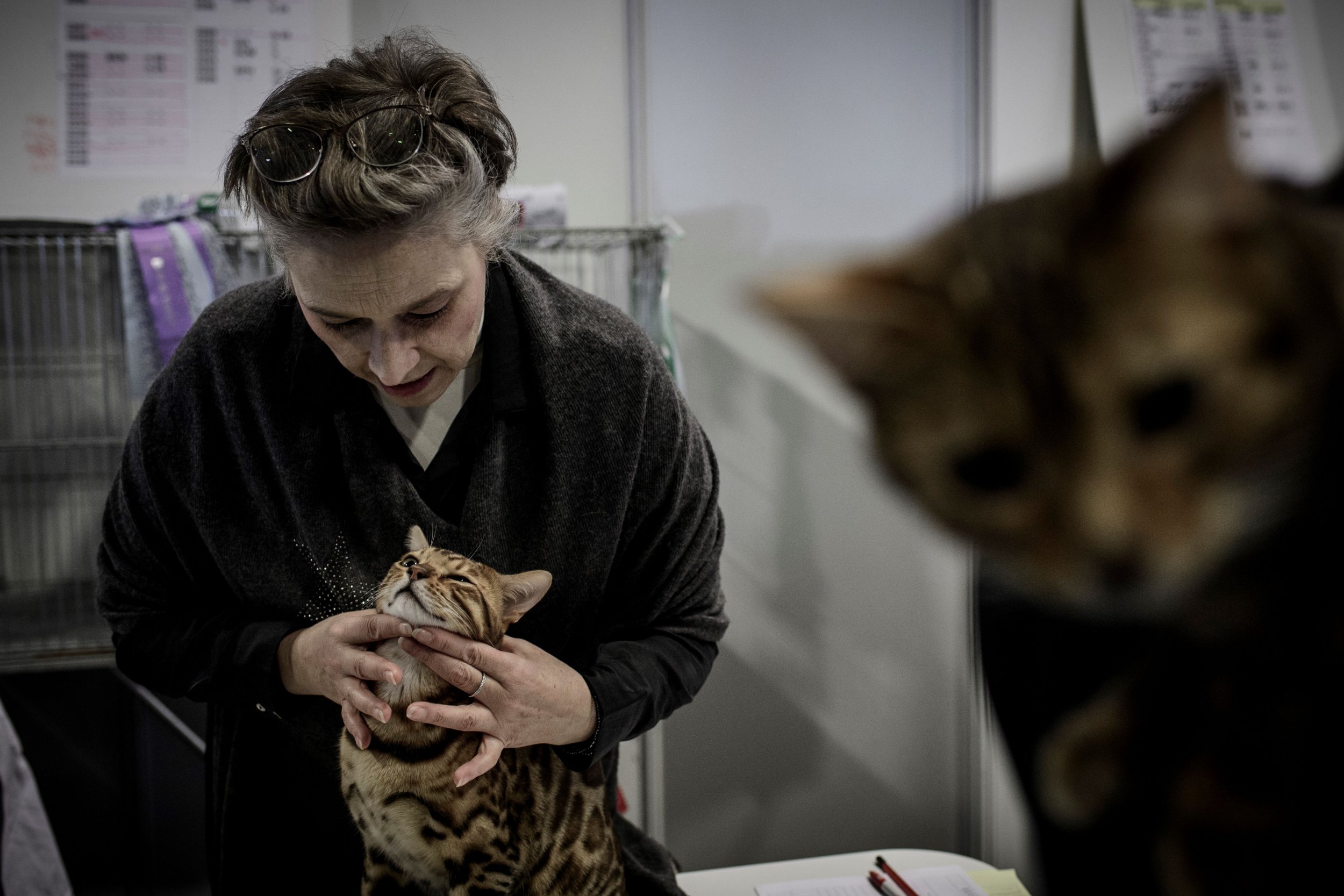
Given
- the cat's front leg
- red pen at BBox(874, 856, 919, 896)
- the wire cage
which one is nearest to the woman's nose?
the cat's front leg

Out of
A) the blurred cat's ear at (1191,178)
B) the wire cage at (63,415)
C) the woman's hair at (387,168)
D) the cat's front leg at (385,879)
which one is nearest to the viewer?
the blurred cat's ear at (1191,178)

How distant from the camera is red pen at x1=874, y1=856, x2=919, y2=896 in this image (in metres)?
1.01

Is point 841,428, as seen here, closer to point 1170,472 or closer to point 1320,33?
point 1320,33

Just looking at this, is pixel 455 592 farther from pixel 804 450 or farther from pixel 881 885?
pixel 804 450

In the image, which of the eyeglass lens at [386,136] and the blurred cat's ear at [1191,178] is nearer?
the blurred cat's ear at [1191,178]

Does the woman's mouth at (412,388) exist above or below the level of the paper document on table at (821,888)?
above

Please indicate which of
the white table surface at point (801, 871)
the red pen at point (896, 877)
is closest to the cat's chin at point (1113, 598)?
the red pen at point (896, 877)

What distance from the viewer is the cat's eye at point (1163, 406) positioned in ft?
0.67

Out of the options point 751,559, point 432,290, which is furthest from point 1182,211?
point 751,559

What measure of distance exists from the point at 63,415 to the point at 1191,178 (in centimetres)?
217

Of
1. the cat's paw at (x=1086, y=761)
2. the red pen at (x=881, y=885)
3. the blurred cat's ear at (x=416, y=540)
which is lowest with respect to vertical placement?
the red pen at (x=881, y=885)

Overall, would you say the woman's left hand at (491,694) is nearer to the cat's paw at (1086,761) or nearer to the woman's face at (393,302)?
the woman's face at (393,302)

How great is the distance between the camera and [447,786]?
0.84 metres

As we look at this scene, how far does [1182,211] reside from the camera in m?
0.20
